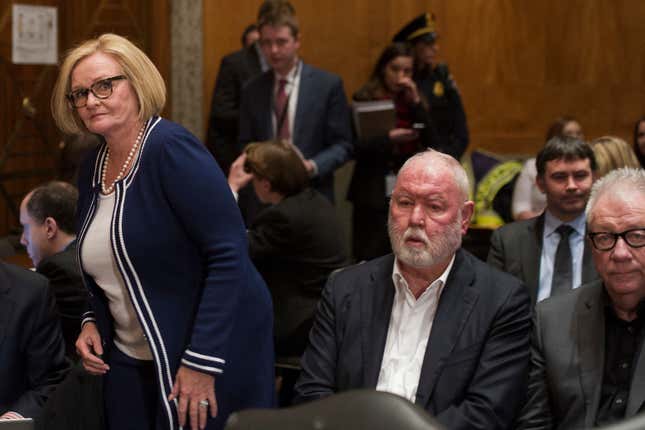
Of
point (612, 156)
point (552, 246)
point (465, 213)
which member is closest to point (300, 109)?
point (612, 156)

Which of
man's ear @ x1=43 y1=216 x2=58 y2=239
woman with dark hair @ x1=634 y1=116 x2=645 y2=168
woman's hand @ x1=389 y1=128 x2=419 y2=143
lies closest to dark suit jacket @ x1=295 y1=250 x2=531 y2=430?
man's ear @ x1=43 y1=216 x2=58 y2=239

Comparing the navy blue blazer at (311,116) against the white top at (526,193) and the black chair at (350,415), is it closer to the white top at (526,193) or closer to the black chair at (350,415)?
the white top at (526,193)

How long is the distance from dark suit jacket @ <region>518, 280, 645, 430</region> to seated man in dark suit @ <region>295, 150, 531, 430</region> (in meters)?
0.05

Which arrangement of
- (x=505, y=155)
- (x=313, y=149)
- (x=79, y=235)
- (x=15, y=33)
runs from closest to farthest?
1. (x=79, y=235)
2. (x=313, y=149)
3. (x=15, y=33)
4. (x=505, y=155)

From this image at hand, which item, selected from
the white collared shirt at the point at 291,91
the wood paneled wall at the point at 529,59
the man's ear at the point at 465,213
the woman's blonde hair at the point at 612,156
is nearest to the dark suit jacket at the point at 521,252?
the woman's blonde hair at the point at 612,156

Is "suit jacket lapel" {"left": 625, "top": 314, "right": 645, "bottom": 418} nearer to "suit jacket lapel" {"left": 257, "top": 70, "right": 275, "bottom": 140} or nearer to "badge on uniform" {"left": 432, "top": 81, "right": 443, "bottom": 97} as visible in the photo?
"suit jacket lapel" {"left": 257, "top": 70, "right": 275, "bottom": 140}

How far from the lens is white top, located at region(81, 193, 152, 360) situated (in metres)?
2.52

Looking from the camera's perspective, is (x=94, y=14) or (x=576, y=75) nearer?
(x=94, y=14)

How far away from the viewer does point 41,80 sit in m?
6.57

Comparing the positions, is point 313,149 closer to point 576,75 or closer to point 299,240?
point 299,240

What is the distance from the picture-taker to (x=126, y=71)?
2549 mm

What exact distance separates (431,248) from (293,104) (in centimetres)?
296

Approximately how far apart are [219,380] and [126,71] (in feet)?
2.53

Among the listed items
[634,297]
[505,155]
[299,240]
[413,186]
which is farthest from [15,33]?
[634,297]
